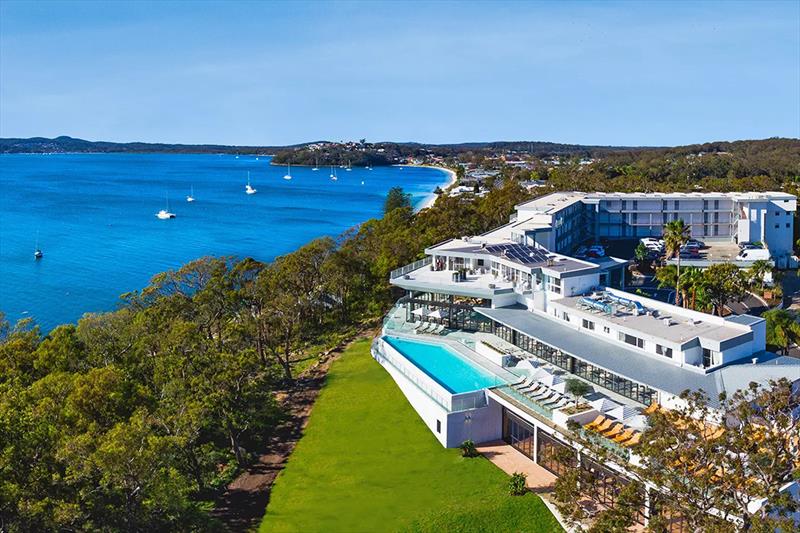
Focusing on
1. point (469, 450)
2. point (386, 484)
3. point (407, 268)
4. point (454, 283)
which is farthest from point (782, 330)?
point (386, 484)

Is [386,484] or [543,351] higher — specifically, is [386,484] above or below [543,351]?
below

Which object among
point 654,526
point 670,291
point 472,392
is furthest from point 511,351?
point 670,291

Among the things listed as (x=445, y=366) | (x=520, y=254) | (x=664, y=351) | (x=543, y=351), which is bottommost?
(x=445, y=366)

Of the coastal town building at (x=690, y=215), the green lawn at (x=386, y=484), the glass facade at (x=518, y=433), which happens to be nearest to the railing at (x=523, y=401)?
the glass facade at (x=518, y=433)

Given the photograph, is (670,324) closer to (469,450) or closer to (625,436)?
(625,436)

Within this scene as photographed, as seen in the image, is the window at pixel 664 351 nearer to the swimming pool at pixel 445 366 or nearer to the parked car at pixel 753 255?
the swimming pool at pixel 445 366

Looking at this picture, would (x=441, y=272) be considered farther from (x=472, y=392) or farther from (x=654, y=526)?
(x=654, y=526)
